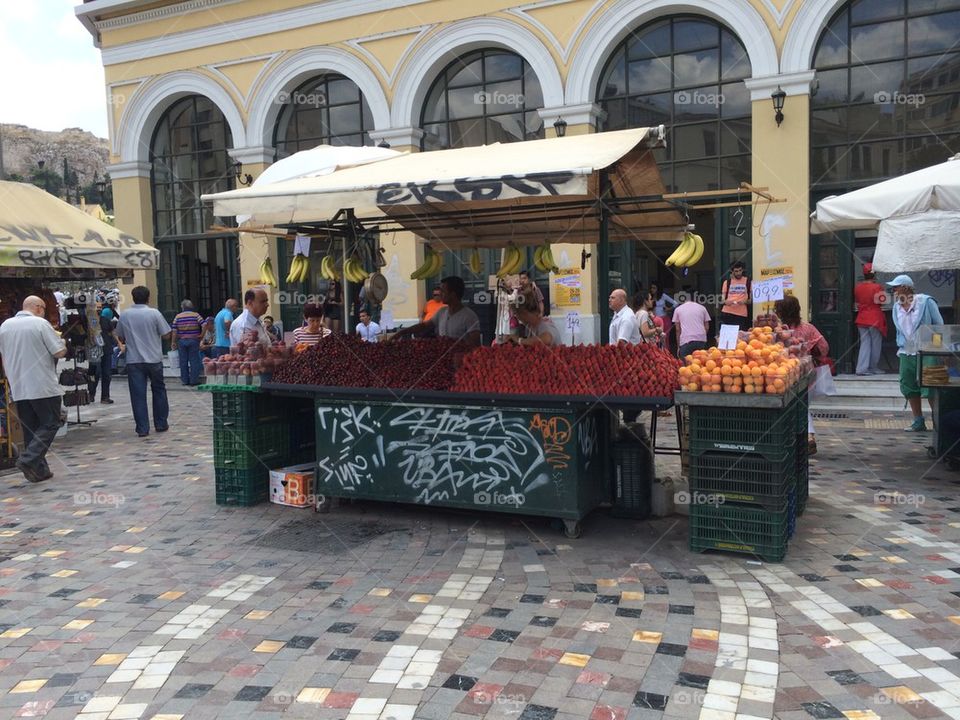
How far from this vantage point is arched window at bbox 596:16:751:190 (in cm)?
1297

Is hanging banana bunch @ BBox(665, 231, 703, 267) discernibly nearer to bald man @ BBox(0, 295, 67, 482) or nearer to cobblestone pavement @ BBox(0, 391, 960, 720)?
cobblestone pavement @ BBox(0, 391, 960, 720)

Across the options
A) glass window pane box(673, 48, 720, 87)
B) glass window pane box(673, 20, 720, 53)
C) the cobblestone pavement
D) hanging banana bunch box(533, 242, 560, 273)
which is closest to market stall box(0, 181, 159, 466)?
the cobblestone pavement

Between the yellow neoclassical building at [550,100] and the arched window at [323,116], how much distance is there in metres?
0.04

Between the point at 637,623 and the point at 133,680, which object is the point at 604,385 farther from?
the point at 133,680

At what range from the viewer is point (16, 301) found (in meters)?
10.3

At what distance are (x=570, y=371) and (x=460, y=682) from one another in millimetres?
2529

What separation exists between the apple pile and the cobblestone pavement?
1.10 meters

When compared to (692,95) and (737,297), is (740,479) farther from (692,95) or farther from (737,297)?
(692,95)

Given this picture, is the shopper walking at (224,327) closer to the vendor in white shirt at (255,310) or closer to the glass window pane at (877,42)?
the vendor in white shirt at (255,310)

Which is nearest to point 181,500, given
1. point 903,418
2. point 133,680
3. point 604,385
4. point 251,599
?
point 251,599

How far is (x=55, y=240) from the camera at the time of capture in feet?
31.3

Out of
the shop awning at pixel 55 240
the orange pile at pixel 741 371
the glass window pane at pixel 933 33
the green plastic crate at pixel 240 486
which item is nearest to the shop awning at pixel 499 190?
the orange pile at pixel 741 371

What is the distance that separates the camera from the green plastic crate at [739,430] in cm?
493

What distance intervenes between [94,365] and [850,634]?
13.0 meters
